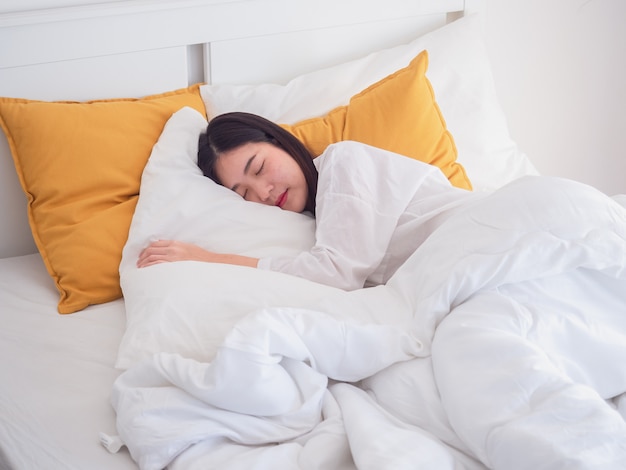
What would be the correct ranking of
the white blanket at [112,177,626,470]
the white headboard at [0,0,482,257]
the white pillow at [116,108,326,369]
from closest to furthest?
the white blanket at [112,177,626,470]
the white pillow at [116,108,326,369]
the white headboard at [0,0,482,257]

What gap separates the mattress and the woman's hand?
0.13 m

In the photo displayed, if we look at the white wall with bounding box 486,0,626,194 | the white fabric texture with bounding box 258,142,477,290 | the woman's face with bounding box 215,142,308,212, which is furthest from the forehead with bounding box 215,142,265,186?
the white wall with bounding box 486,0,626,194

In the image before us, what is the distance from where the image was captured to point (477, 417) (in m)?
1.18

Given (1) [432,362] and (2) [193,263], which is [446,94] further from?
(1) [432,362]

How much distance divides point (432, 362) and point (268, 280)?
0.38 metres

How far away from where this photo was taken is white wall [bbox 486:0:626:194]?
9.01 feet

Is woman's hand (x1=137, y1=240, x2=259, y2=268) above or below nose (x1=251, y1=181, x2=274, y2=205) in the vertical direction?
below

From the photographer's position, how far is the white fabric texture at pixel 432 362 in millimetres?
1170

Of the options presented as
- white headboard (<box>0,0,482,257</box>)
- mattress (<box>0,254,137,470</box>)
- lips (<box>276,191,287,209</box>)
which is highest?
white headboard (<box>0,0,482,257</box>)

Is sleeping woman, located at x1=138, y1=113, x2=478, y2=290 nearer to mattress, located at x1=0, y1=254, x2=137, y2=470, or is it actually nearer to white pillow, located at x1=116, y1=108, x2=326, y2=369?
white pillow, located at x1=116, y1=108, x2=326, y2=369

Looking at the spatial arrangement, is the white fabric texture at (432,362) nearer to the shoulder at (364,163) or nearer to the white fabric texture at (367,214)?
the white fabric texture at (367,214)

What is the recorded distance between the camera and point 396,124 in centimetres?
208

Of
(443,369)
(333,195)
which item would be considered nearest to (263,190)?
(333,195)

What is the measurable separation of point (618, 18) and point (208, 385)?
213 cm
